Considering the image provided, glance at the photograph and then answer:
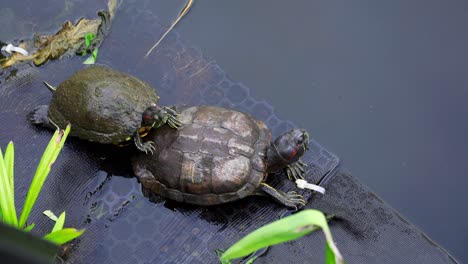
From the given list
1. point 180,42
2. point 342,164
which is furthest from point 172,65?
point 342,164

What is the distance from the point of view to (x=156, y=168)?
292 cm

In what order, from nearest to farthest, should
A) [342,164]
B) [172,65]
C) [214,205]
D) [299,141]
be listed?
[299,141]
[214,205]
[342,164]
[172,65]

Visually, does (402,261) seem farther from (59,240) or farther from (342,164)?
(59,240)

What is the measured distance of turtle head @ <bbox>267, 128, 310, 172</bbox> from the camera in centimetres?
279

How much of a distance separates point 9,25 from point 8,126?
0.84m

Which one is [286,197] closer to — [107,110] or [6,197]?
[107,110]

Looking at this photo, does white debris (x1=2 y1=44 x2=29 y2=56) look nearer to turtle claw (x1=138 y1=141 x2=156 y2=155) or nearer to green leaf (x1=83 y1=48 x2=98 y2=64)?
green leaf (x1=83 y1=48 x2=98 y2=64)

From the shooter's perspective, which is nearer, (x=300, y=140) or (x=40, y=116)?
(x=300, y=140)

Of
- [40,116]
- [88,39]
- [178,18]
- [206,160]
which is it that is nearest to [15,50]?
[88,39]

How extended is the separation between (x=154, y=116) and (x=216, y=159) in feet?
1.33

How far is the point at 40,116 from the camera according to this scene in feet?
10.2

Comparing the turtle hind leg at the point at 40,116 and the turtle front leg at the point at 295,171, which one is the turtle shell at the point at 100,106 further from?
the turtle front leg at the point at 295,171

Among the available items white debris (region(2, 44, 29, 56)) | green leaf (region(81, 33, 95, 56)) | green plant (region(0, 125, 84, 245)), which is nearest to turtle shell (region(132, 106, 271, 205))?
green plant (region(0, 125, 84, 245))

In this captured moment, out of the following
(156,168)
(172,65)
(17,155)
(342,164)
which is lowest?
(17,155)
